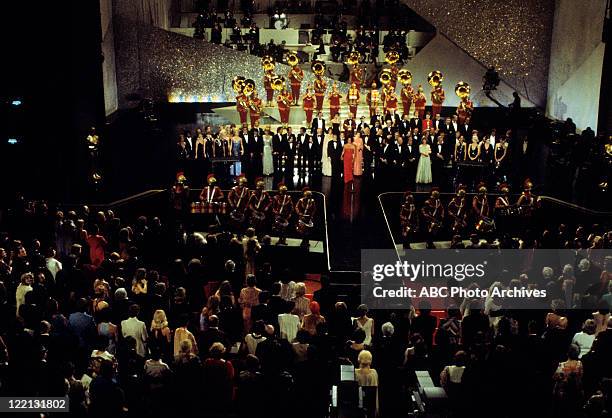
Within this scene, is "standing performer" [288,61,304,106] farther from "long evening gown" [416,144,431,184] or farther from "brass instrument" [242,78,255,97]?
"long evening gown" [416,144,431,184]

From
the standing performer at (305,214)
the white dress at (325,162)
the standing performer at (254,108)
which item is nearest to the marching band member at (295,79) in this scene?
the standing performer at (254,108)

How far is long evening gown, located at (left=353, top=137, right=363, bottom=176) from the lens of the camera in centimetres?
1828

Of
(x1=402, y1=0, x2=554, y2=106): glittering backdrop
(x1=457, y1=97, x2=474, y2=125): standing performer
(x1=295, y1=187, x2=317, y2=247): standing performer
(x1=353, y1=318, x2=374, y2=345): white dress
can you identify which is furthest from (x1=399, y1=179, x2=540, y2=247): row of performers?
(x1=402, y1=0, x2=554, y2=106): glittering backdrop

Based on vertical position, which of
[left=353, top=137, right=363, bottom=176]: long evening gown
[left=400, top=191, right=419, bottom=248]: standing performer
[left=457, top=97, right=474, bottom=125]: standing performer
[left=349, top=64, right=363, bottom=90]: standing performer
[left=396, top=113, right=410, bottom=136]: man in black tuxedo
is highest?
A: [left=349, top=64, right=363, bottom=90]: standing performer

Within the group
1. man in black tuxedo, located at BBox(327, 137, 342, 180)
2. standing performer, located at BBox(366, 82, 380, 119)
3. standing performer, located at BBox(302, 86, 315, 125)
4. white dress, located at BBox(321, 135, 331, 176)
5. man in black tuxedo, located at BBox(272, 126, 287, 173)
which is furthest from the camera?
standing performer, located at BBox(366, 82, 380, 119)

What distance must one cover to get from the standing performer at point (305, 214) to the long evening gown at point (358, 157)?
11.7 feet

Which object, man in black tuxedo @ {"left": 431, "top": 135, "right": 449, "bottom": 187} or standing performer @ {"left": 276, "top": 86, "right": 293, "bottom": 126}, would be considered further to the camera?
standing performer @ {"left": 276, "top": 86, "right": 293, "bottom": 126}

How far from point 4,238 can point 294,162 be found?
8187mm

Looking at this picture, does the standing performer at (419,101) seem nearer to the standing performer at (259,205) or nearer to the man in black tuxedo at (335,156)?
the man in black tuxedo at (335,156)

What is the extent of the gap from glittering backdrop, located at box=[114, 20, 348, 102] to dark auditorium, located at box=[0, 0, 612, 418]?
0.06 m

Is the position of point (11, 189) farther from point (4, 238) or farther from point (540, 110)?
point (540, 110)

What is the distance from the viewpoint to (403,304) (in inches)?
448

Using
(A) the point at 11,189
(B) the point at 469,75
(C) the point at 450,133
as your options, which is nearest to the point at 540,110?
(B) the point at 469,75

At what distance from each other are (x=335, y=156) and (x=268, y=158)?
149cm
